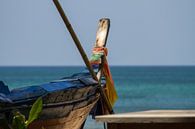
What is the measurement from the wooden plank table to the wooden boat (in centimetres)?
284

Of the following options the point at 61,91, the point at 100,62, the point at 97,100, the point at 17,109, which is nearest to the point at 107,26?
the point at 100,62

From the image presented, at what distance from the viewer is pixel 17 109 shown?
1013 cm

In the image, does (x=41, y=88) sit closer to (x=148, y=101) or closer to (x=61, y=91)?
(x=61, y=91)

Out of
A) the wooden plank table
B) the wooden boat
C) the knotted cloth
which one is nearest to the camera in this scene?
the wooden plank table

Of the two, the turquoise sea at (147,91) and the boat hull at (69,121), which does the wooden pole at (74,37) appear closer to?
the boat hull at (69,121)

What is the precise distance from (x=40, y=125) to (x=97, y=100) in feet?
7.54

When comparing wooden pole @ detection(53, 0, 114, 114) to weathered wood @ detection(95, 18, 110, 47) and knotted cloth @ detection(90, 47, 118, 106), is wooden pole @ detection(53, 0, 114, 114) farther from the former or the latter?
weathered wood @ detection(95, 18, 110, 47)

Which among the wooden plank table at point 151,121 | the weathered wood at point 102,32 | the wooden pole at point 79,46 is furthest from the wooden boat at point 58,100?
the wooden plank table at point 151,121

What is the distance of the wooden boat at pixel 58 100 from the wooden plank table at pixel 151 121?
112 inches

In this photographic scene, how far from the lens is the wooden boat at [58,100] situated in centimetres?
1027

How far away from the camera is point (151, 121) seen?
6.91m

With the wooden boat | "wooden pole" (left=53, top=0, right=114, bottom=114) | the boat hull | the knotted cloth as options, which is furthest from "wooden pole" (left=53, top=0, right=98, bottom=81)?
the knotted cloth

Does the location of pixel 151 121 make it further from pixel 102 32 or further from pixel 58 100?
pixel 102 32

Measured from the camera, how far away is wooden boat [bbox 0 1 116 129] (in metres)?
10.3
